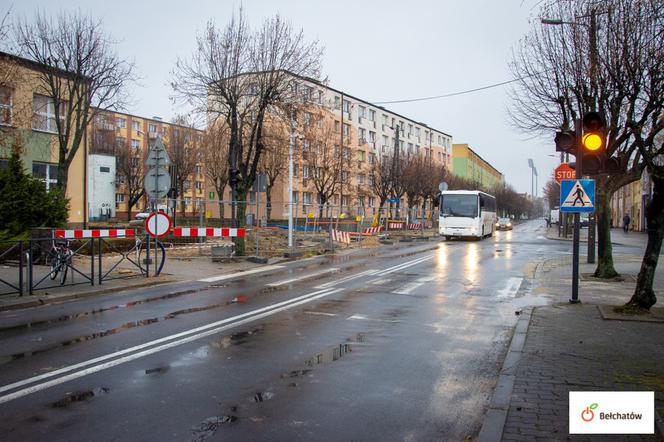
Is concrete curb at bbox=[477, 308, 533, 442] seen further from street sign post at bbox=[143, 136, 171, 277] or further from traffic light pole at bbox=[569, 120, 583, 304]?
street sign post at bbox=[143, 136, 171, 277]

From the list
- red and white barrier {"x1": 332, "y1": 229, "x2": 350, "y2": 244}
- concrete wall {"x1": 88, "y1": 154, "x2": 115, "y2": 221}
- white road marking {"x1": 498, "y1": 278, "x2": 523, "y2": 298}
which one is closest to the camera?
white road marking {"x1": 498, "y1": 278, "x2": 523, "y2": 298}

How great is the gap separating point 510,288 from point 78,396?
10155 mm

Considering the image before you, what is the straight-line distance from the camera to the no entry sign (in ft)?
45.0

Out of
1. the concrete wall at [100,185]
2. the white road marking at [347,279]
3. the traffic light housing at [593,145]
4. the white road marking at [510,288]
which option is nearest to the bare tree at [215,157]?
the concrete wall at [100,185]

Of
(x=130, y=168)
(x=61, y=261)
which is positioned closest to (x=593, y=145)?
(x=61, y=261)

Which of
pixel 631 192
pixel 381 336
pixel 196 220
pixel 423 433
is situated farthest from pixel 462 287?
pixel 631 192

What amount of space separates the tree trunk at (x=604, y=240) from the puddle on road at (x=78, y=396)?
42.7 ft

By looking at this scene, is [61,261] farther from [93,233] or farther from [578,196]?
[578,196]

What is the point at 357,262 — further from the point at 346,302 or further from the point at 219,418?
the point at 219,418

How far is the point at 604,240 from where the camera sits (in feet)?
45.7

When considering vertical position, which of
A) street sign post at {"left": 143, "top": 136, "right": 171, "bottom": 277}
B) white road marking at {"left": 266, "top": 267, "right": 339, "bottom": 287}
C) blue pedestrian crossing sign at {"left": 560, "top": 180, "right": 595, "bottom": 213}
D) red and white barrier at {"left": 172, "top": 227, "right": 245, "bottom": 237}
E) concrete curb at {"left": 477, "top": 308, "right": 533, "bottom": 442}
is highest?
street sign post at {"left": 143, "top": 136, "right": 171, "bottom": 277}

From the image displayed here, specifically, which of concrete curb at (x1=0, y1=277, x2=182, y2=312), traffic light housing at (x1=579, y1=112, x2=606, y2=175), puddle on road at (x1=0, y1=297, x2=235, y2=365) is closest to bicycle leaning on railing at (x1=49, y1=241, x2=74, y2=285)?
concrete curb at (x1=0, y1=277, x2=182, y2=312)

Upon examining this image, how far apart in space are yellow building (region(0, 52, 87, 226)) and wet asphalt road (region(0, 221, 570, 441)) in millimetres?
12646

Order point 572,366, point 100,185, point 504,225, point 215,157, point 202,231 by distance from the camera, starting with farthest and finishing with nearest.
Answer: point 504,225 < point 100,185 < point 215,157 < point 202,231 < point 572,366
